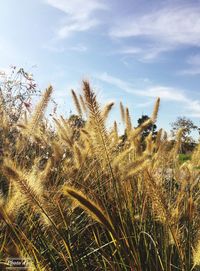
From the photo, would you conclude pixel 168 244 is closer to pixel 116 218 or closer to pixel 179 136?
pixel 116 218

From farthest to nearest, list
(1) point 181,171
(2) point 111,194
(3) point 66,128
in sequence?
(1) point 181,171 → (3) point 66,128 → (2) point 111,194

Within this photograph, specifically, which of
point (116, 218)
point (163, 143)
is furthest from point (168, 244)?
point (163, 143)

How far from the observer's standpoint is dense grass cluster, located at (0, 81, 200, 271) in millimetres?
1795

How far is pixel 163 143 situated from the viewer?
3.77m

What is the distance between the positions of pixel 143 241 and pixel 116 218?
263 millimetres

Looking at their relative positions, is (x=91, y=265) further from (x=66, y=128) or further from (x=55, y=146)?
(x=66, y=128)

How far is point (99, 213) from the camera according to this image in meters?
1.63

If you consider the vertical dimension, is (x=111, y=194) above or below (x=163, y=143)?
below

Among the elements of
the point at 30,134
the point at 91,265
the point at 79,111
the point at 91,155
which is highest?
the point at 79,111

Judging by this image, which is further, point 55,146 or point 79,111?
point 79,111

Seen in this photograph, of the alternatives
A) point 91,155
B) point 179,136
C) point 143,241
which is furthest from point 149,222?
point 179,136

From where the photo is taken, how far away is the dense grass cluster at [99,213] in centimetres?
179

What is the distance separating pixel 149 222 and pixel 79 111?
183 cm

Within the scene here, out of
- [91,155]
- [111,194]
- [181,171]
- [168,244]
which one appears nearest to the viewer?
[168,244]
